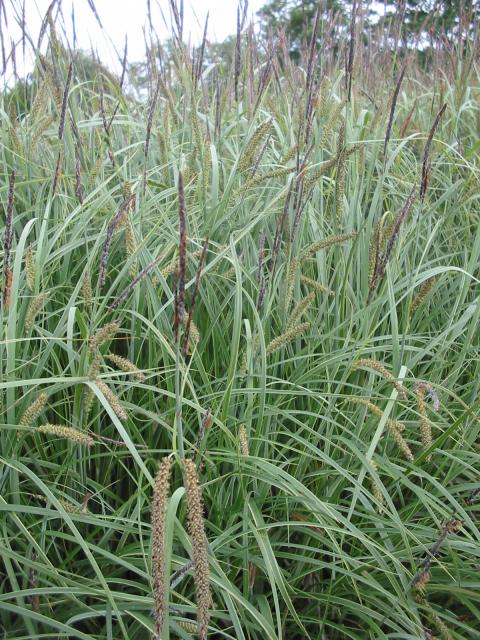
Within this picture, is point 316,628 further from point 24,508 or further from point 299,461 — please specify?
point 24,508

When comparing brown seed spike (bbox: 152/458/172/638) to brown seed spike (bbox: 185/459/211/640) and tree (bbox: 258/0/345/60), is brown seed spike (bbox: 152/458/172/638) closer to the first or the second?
brown seed spike (bbox: 185/459/211/640)

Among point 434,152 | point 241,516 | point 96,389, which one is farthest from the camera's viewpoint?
point 434,152

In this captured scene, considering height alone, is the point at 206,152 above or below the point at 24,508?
above

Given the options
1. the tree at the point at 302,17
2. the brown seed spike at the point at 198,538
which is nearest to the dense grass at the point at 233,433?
the brown seed spike at the point at 198,538

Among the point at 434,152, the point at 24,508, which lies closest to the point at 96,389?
the point at 24,508

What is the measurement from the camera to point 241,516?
5.59 feet

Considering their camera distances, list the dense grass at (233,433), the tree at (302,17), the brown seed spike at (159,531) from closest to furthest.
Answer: the brown seed spike at (159,531) → the dense grass at (233,433) → the tree at (302,17)

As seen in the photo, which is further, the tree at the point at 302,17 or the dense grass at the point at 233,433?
the tree at the point at 302,17

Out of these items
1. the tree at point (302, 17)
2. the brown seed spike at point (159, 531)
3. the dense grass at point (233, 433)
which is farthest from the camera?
the tree at point (302, 17)

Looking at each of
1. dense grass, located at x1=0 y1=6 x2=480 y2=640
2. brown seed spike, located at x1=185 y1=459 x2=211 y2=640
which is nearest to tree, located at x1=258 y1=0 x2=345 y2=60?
dense grass, located at x1=0 y1=6 x2=480 y2=640

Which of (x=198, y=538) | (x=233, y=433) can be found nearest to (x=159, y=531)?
(x=198, y=538)

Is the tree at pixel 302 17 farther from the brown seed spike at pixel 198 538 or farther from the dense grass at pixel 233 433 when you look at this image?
the brown seed spike at pixel 198 538

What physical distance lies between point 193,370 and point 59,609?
2.38 feet

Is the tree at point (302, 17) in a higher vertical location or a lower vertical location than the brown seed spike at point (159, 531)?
higher
